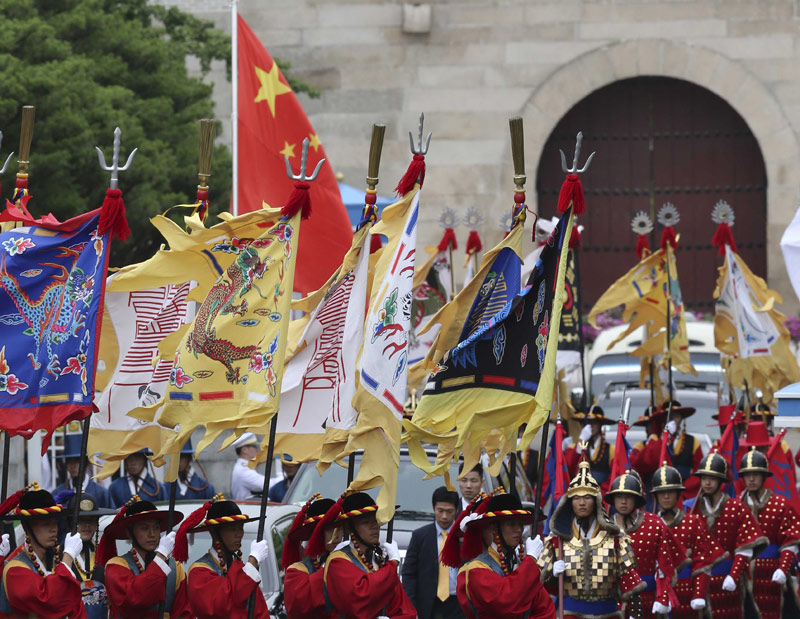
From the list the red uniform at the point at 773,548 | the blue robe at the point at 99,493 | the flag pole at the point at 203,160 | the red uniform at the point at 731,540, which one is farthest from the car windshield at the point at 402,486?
the red uniform at the point at 773,548

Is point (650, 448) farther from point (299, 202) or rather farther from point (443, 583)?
point (299, 202)

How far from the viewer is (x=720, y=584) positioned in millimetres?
12664

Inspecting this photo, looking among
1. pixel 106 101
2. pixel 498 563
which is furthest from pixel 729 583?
pixel 106 101

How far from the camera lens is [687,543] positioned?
40.0ft

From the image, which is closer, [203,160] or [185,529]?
[185,529]

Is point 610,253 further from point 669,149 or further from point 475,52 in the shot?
point 475,52

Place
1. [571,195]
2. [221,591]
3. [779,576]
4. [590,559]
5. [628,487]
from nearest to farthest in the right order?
[221,591]
[571,195]
[590,559]
[628,487]
[779,576]

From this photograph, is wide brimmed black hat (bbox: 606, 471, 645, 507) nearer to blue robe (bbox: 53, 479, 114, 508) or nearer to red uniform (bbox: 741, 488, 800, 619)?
red uniform (bbox: 741, 488, 800, 619)

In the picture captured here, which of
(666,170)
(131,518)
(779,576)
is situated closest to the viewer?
(131,518)

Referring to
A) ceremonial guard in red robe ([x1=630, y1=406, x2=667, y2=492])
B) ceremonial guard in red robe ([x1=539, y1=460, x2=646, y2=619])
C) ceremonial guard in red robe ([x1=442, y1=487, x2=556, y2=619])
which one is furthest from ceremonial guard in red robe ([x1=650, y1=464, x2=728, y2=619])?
ceremonial guard in red robe ([x1=442, y1=487, x2=556, y2=619])

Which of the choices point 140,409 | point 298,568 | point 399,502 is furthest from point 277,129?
point 298,568

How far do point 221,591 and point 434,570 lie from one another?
1902 mm

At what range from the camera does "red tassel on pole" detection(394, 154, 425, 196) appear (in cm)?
962

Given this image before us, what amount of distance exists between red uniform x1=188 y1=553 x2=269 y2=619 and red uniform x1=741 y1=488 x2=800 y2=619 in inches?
210
